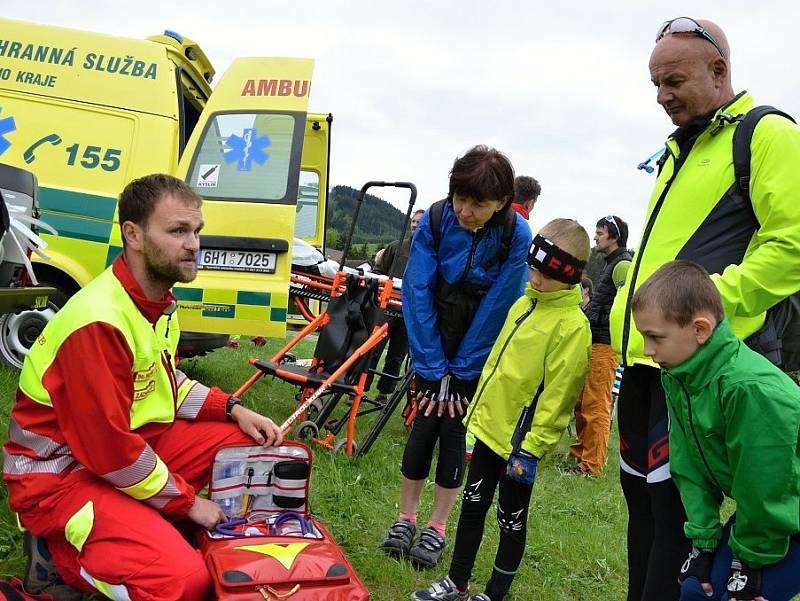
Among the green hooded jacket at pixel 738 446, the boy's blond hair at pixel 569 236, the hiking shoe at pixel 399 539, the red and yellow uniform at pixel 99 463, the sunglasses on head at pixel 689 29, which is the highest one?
the sunglasses on head at pixel 689 29

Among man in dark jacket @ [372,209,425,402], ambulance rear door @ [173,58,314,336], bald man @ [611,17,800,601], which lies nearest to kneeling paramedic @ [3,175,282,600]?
bald man @ [611,17,800,601]

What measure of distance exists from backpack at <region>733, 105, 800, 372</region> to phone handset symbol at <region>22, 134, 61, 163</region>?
447 cm

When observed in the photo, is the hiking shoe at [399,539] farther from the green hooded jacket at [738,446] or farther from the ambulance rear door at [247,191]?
the ambulance rear door at [247,191]

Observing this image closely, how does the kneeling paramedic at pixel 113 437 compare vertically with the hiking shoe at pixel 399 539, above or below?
above

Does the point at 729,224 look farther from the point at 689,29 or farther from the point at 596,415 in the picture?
the point at 596,415

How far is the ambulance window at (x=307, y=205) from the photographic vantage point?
6.96 meters

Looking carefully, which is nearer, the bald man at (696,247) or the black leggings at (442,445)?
the bald man at (696,247)

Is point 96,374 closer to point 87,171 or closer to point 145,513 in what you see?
point 145,513

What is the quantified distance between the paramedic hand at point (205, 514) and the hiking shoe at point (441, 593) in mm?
841

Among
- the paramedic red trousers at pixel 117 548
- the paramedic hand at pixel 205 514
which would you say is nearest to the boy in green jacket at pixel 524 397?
the paramedic hand at pixel 205 514

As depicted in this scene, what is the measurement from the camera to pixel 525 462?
2.40 metres

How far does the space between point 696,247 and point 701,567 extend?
820 millimetres

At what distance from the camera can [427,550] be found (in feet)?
Answer: 9.72

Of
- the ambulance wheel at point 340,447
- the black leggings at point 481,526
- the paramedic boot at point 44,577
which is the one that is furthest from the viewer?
the ambulance wheel at point 340,447
